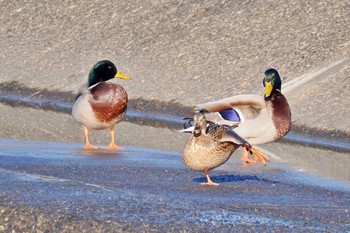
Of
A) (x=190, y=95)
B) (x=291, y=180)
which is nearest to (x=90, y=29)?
(x=190, y=95)

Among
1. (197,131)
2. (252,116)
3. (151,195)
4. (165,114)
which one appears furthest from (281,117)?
(165,114)

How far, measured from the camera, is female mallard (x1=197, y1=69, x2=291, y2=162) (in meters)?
13.0

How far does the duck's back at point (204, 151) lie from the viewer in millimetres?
10094

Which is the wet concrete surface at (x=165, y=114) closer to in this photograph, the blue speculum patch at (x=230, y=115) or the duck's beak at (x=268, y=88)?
the blue speculum patch at (x=230, y=115)

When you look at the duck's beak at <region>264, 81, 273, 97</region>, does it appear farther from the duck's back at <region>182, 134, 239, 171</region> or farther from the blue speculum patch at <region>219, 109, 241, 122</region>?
the duck's back at <region>182, 134, 239, 171</region>

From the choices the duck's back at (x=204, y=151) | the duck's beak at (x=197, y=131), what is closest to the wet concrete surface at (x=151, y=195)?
the duck's back at (x=204, y=151)

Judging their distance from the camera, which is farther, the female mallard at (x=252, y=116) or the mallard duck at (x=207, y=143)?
the female mallard at (x=252, y=116)

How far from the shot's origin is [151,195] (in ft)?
29.6

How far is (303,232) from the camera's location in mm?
7660

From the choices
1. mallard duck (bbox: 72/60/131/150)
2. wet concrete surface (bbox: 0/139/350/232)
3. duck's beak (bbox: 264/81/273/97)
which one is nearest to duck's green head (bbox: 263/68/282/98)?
duck's beak (bbox: 264/81/273/97)

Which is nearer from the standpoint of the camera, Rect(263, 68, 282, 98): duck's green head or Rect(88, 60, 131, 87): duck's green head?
Rect(263, 68, 282, 98): duck's green head

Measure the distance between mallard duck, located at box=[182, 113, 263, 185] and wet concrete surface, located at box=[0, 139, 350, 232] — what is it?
26 centimetres

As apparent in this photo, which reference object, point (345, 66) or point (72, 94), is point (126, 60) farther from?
point (345, 66)

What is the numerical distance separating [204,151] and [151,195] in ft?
3.90
